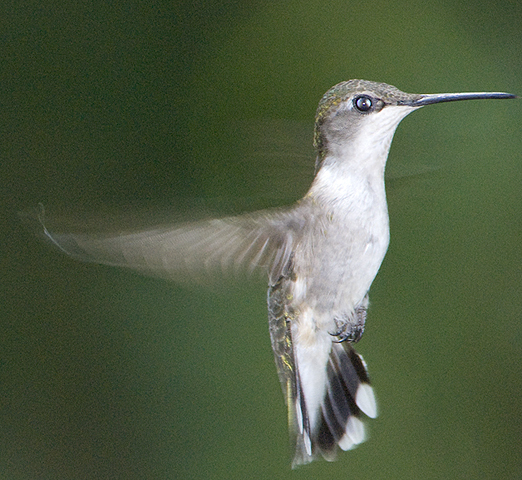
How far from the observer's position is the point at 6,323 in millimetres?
1887

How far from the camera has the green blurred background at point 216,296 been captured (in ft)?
5.89

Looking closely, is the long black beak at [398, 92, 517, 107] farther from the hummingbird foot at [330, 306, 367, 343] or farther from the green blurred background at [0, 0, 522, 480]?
the green blurred background at [0, 0, 522, 480]

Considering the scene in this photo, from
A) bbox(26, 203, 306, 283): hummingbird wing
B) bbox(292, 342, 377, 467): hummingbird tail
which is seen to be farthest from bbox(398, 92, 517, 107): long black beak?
bbox(292, 342, 377, 467): hummingbird tail

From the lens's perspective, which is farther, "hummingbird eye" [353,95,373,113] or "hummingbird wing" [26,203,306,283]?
"hummingbird eye" [353,95,373,113]

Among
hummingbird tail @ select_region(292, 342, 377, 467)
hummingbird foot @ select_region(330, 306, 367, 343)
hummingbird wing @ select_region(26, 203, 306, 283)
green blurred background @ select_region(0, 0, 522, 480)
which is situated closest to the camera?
hummingbird wing @ select_region(26, 203, 306, 283)

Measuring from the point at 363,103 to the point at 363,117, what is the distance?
0.02m

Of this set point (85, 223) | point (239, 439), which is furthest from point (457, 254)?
point (85, 223)

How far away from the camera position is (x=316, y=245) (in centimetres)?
83

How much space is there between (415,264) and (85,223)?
4.54 feet

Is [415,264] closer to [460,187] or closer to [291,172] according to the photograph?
[460,187]

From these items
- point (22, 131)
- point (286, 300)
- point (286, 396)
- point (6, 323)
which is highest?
point (22, 131)

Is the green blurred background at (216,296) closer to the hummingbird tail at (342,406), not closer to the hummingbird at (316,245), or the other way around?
the hummingbird tail at (342,406)

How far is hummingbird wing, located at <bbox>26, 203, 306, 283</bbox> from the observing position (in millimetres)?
625

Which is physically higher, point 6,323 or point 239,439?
point 6,323
